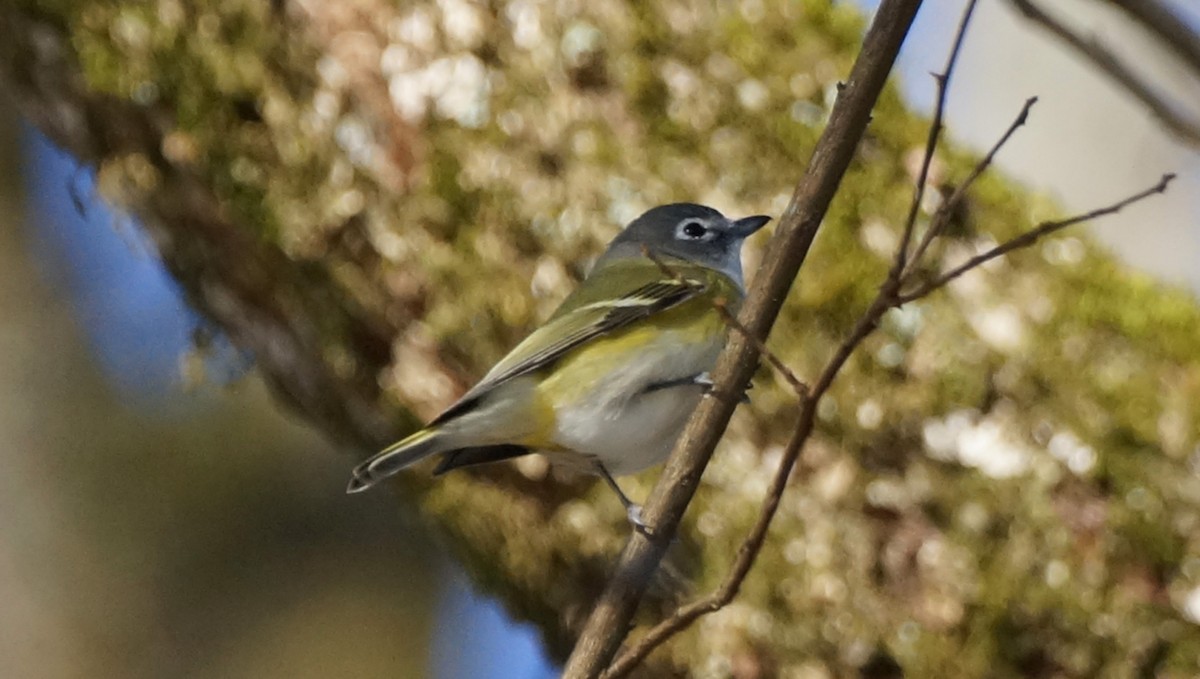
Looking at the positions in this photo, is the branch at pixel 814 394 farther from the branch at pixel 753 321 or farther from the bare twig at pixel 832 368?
the branch at pixel 753 321

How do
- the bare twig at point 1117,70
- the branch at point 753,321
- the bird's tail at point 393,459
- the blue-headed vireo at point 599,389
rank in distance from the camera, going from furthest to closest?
the blue-headed vireo at point 599,389
the bird's tail at point 393,459
the branch at point 753,321
the bare twig at point 1117,70

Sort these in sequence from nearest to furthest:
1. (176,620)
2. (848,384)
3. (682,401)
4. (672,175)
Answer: (682,401) < (848,384) < (672,175) < (176,620)

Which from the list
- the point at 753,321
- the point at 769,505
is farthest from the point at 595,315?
the point at 769,505

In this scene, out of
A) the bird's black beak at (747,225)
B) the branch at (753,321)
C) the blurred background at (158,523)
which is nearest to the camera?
the branch at (753,321)

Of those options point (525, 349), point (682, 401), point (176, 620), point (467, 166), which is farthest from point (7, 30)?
point (176, 620)

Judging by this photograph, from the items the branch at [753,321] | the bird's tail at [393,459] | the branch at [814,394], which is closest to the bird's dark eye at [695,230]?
the bird's tail at [393,459]

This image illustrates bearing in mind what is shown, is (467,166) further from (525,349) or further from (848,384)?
(848,384)
